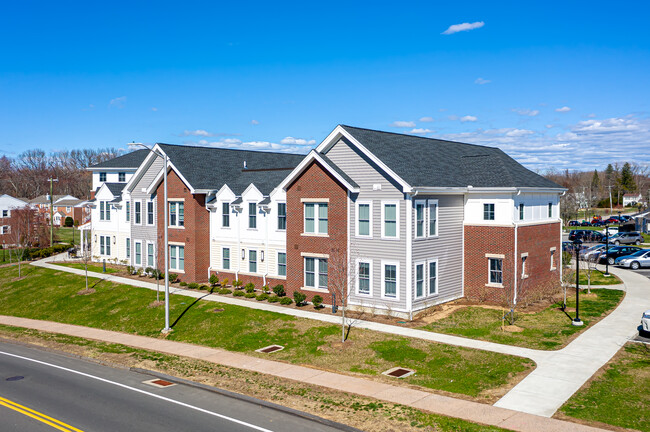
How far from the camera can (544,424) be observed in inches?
549

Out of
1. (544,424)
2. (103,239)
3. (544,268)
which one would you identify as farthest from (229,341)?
(103,239)

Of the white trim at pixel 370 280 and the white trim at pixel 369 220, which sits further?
the white trim at pixel 369 220

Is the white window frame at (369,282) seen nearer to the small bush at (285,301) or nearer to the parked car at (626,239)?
the small bush at (285,301)

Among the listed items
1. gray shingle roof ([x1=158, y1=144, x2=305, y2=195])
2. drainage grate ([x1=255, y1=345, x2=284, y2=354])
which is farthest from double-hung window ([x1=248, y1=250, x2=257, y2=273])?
drainage grate ([x1=255, y1=345, x2=284, y2=354])

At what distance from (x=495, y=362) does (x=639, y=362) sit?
513 cm

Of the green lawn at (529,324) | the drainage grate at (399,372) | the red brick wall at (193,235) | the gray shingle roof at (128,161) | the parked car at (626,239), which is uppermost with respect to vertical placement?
the gray shingle roof at (128,161)

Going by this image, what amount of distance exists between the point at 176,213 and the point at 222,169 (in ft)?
16.9

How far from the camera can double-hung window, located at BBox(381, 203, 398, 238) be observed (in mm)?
26922

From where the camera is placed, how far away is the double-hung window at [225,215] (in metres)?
37.0

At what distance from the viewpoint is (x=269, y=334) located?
2509 cm

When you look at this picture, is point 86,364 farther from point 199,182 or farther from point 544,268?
point 544,268

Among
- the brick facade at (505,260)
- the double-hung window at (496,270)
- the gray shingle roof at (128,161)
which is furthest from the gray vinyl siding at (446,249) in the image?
the gray shingle roof at (128,161)

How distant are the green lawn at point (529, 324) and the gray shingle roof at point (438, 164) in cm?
→ 702

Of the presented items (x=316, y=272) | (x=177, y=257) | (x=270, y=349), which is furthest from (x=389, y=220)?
(x=177, y=257)
